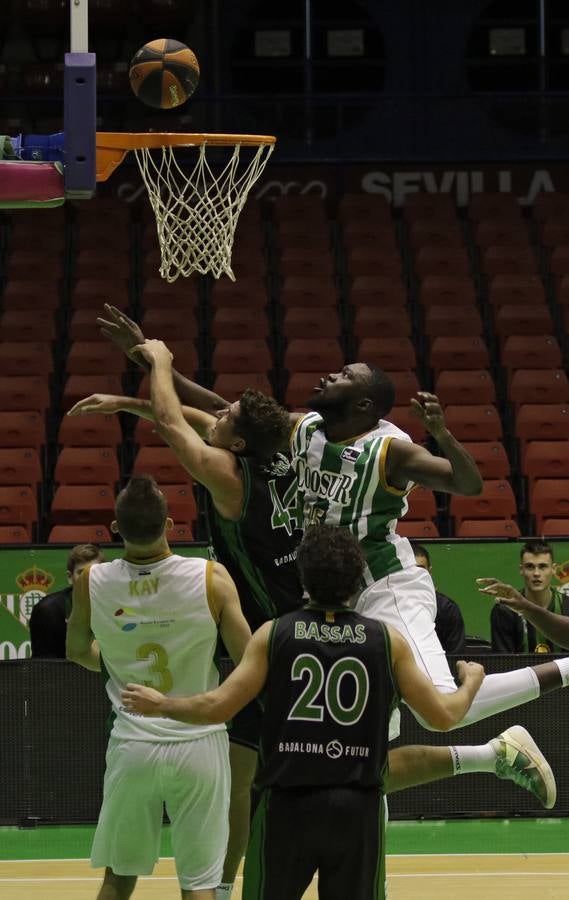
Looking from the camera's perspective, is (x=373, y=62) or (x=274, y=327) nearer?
(x=274, y=327)

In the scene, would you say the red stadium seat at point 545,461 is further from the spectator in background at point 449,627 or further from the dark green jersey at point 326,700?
the dark green jersey at point 326,700

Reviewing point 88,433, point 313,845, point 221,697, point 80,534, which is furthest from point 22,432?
point 313,845

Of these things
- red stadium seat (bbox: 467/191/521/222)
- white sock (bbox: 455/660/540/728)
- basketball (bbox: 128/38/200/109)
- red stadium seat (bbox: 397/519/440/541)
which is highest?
basketball (bbox: 128/38/200/109)

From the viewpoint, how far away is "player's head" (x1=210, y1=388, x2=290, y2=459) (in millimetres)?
6371

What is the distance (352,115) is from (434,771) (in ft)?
47.5

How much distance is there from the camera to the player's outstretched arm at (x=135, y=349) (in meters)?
6.46

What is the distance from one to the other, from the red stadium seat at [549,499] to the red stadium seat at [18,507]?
430 centimetres

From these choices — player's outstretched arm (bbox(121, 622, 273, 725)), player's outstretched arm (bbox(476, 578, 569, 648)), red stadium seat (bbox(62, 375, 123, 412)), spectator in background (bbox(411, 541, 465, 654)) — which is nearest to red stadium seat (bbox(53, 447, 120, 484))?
red stadium seat (bbox(62, 375, 123, 412))

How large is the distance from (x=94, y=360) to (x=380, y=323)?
3.01m

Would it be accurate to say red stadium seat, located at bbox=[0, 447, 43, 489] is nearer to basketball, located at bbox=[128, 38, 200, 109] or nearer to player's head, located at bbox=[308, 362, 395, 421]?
basketball, located at bbox=[128, 38, 200, 109]

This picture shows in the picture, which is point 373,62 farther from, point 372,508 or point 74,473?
point 372,508

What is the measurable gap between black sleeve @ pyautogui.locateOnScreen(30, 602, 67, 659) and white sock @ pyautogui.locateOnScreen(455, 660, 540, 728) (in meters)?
4.11

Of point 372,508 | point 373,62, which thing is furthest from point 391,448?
point 373,62

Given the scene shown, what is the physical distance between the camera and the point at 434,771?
6.21m
